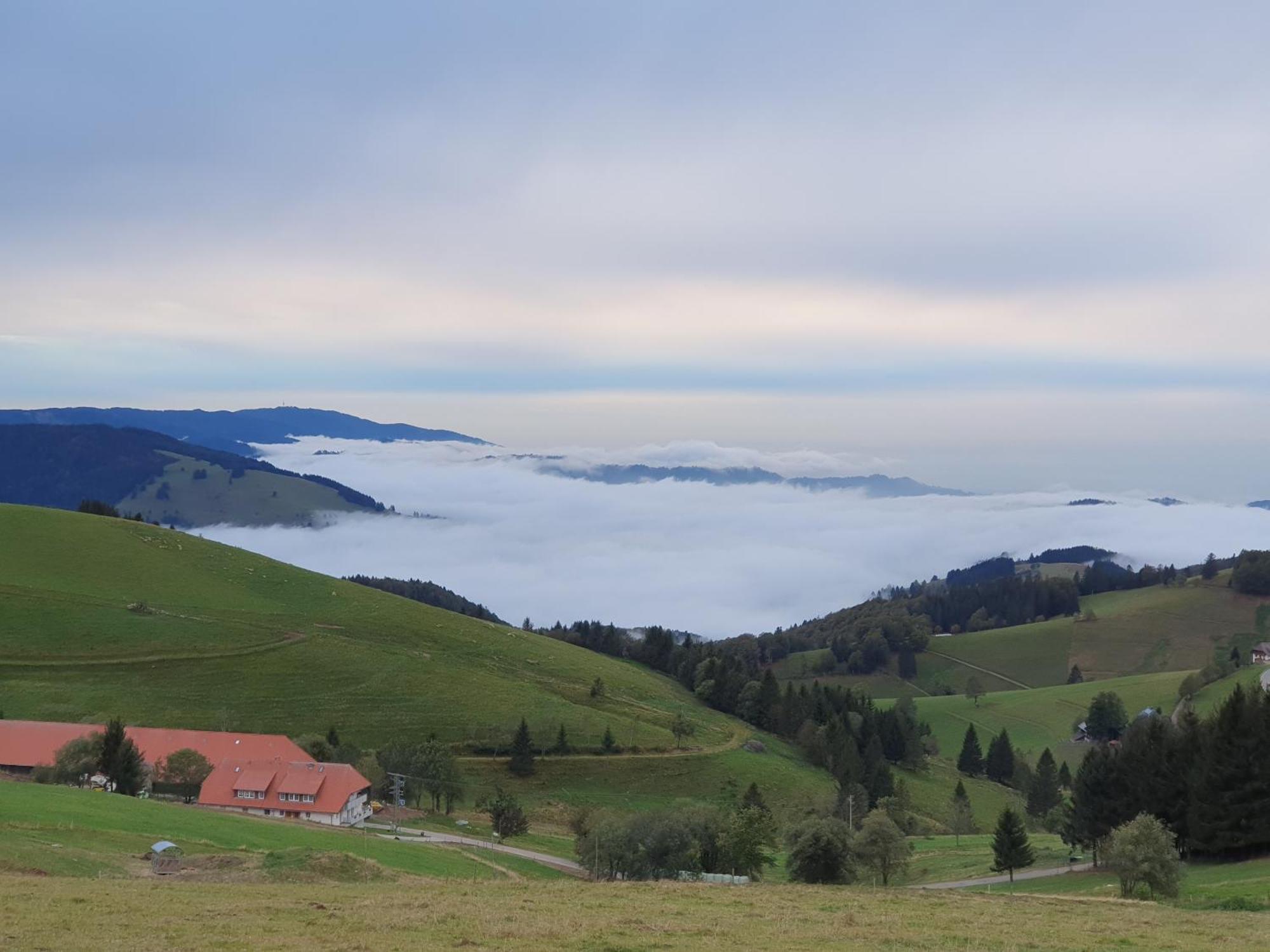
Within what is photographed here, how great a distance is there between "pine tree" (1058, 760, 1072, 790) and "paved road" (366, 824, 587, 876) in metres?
79.2

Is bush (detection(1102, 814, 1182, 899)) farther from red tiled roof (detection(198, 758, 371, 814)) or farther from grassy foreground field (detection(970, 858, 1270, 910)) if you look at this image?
red tiled roof (detection(198, 758, 371, 814))

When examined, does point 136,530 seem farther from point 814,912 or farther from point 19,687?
point 814,912

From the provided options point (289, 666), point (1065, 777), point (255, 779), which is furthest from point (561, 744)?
point (1065, 777)

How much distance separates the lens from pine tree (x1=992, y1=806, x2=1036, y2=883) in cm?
5262

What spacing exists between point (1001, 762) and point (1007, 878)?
85776 millimetres

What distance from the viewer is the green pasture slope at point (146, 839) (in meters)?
36.8

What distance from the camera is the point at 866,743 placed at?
12081cm

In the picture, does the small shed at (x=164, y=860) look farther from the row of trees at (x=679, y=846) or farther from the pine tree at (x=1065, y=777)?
the pine tree at (x=1065, y=777)

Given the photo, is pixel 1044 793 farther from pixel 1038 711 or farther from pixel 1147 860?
pixel 1147 860

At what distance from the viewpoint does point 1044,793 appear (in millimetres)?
108750

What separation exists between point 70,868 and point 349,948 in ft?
60.9

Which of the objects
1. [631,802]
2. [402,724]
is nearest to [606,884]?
[631,802]

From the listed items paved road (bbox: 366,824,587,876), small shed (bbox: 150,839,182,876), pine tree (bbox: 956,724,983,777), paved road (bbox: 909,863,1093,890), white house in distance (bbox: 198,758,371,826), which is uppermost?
small shed (bbox: 150,839,182,876)

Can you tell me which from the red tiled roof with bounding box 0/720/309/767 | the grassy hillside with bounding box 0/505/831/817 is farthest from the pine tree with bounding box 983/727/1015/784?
the red tiled roof with bounding box 0/720/309/767
